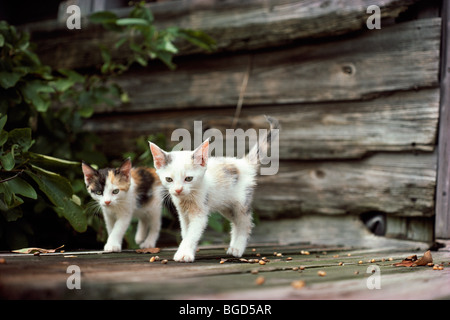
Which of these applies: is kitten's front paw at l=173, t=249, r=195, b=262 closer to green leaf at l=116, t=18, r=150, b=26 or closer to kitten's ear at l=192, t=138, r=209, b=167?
kitten's ear at l=192, t=138, r=209, b=167

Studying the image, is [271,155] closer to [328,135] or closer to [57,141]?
[328,135]

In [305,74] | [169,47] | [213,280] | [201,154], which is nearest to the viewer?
[213,280]

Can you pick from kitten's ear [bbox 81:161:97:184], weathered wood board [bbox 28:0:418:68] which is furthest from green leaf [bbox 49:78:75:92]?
kitten's ear [bbox 81:161:97:184]

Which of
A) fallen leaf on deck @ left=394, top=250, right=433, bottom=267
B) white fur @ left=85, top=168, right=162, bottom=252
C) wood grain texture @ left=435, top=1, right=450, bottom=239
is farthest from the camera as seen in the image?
wood grain texture @ left=435, top=1, right=450, bottom=239

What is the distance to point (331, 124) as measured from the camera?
3.72 metres

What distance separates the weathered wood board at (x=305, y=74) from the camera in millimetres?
3400

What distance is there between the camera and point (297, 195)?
12.7 feet

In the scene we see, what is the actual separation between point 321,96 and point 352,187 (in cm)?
78

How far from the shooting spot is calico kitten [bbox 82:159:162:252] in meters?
2.71

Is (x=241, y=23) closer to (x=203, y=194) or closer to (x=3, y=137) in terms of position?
(x=203, y=194)

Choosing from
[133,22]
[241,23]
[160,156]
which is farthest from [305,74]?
[160,156]

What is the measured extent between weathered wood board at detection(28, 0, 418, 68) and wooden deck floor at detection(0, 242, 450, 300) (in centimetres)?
209

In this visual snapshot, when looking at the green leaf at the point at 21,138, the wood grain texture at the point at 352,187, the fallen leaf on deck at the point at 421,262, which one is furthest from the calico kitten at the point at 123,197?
the fallen leaf on deck at the point at 421,262

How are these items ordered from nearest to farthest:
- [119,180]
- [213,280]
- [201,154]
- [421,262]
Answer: [213,280], [421,262], [201,154], [119,180]
